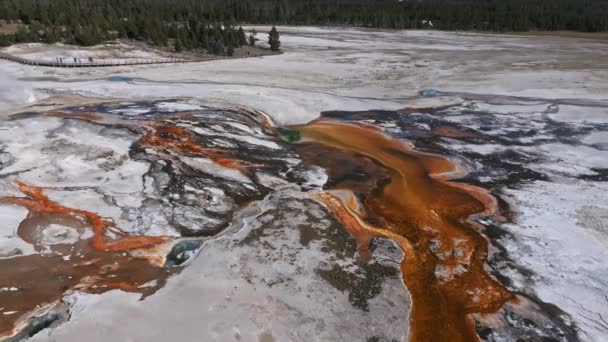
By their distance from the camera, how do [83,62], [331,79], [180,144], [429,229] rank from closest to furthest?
[429,229]
[180,144]
[331,79]
[83,62]

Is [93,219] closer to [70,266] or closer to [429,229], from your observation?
[70,266]

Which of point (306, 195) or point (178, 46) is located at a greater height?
point (178, 46)

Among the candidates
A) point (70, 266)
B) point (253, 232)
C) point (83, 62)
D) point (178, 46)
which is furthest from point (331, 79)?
point (70, 266)

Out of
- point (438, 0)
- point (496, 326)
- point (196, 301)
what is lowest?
point (496, 326)

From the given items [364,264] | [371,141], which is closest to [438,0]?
[371,141]

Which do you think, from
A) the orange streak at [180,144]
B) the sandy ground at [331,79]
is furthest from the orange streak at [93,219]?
the sandy ground at [331,79]

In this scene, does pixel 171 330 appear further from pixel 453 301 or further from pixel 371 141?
pixel 371 141

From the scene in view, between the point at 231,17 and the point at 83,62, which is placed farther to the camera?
the point at 231,17
